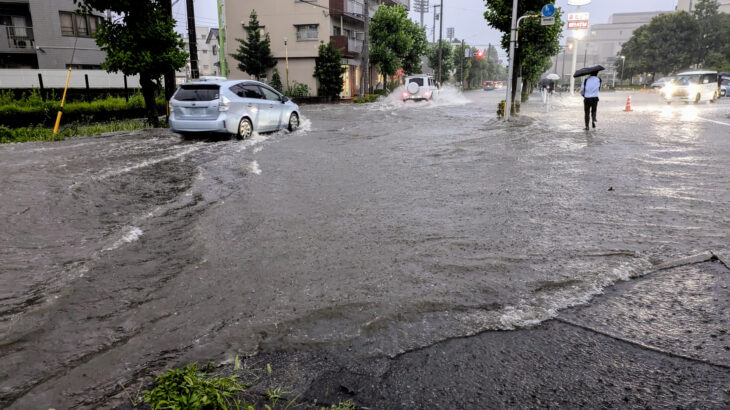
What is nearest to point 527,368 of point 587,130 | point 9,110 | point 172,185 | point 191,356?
point 191,356

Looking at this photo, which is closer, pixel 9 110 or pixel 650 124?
pixel 9 110

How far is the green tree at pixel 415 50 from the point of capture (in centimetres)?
4952

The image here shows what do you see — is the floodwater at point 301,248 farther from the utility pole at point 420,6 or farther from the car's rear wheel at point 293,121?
the utility pole at point 420,6

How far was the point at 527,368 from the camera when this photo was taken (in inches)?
106

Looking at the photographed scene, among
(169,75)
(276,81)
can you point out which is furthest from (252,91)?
(276,81)

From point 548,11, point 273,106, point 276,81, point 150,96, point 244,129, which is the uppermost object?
point 548,11

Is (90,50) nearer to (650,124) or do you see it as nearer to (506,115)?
(506,115)

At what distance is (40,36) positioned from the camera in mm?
28562

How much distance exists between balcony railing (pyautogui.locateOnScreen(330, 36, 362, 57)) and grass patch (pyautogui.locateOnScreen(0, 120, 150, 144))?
2517 centimetres

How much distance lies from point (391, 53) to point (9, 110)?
1387 inches

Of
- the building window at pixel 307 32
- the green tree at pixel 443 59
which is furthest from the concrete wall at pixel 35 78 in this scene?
the green tree at pixel 443 59

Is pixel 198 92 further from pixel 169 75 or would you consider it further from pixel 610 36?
pixel 610 36

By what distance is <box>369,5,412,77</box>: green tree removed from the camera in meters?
43.9

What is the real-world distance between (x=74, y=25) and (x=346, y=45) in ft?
64.6
